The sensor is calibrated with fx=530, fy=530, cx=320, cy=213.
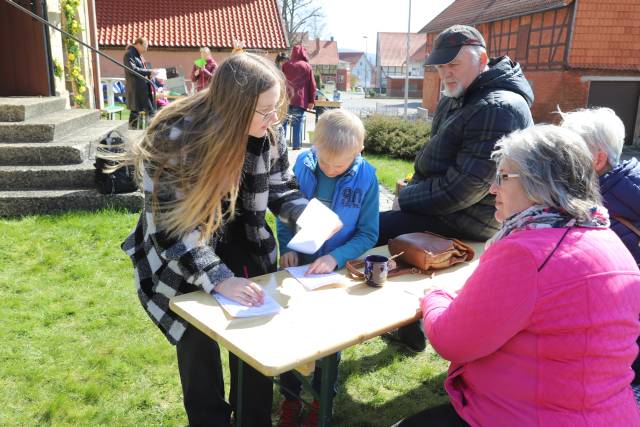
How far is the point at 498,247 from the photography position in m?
1.50

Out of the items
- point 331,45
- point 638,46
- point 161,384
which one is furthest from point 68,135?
point 331,45

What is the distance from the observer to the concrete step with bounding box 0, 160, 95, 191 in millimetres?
5457

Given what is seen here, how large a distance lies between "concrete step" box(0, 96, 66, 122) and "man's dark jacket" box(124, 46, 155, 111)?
2381mm

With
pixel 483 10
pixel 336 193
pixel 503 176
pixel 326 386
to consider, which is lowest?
pixel 326 386

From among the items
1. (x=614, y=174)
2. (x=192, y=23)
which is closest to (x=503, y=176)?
(x=614, y=174)

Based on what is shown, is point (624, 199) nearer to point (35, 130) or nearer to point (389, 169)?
point (35, 130)

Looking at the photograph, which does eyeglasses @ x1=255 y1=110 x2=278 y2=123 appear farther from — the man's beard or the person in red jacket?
the person in red jacket

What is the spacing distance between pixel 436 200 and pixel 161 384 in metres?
Answer: 1.79

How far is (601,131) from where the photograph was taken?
236cm

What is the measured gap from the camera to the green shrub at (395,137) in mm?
10461

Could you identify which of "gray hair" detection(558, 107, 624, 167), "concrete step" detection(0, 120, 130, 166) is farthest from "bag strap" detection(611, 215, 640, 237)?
"concrete step" detection(0, 120, 130, 166)

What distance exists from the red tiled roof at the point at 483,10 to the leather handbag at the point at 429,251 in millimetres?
18796

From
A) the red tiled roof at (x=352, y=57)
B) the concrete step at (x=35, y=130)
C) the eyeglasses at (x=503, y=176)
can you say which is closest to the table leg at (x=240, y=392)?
the eyeglasses at (x=503, y=176)

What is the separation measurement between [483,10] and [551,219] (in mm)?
26119
